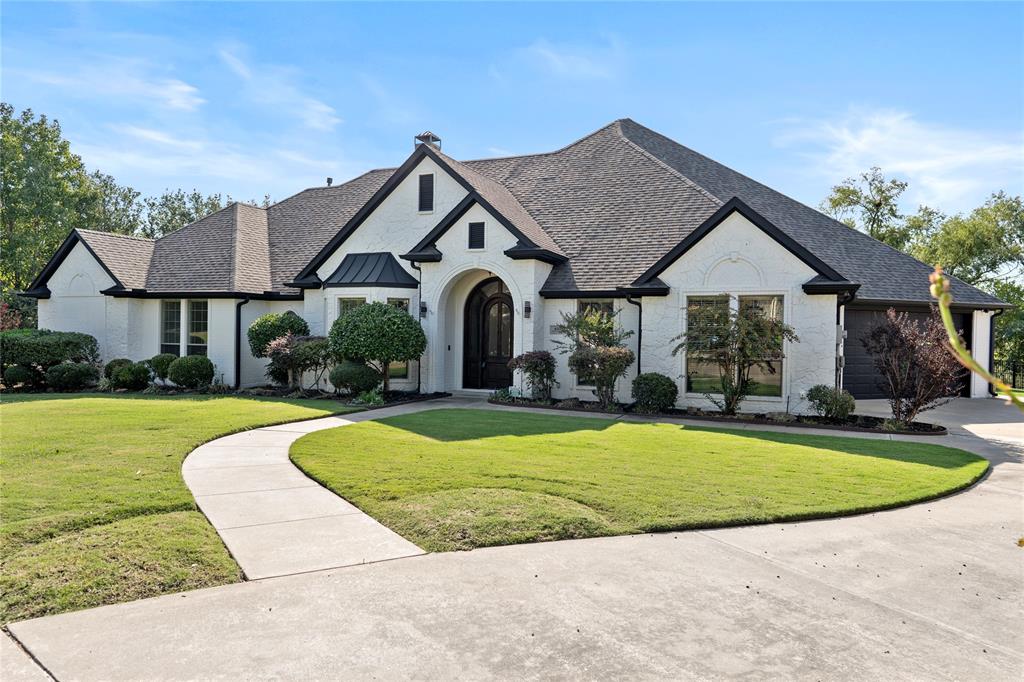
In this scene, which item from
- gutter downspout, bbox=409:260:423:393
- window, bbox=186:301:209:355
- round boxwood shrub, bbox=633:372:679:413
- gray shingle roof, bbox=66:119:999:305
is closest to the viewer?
round boxwood shrub, bbox=633:372:679:413

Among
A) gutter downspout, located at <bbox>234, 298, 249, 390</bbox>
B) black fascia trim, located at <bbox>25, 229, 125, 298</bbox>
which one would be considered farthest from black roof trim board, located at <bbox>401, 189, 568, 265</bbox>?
black fascia trim, located at <bbox>25, 229, 125, 298</bbox>

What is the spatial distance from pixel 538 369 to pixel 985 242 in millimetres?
28590

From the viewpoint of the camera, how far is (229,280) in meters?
20.4

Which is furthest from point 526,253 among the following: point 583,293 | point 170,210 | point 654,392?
point 170,210

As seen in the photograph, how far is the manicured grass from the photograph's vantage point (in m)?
6.79

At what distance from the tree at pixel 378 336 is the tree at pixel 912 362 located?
35.4 feet

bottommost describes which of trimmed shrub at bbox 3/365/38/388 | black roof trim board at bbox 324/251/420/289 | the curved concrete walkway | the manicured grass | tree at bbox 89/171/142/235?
the curved concrete walkway

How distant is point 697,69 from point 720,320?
19.0 ft

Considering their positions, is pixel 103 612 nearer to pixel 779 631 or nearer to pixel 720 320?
pixel 779 631

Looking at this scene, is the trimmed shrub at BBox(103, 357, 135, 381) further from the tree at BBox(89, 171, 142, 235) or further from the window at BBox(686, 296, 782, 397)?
the tree at BBox(89, 171, 142, 235)

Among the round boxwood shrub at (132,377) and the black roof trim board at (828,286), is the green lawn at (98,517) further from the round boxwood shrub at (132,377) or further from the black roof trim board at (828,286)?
the black roof trim board at (828,286)

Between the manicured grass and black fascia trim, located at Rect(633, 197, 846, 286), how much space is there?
410cm

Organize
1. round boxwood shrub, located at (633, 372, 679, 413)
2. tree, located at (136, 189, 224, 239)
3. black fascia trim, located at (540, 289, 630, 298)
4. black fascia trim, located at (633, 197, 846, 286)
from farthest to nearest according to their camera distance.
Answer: tree, located at (136, 189, 224, 239), black fascia trim, located at (540, 289, 630, 298), round boxwood shrub, located at (633, 372, 679, 413), black fascia trim, located at (633, 197, 846, 286)

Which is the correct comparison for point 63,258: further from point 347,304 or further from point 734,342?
point 734,342
